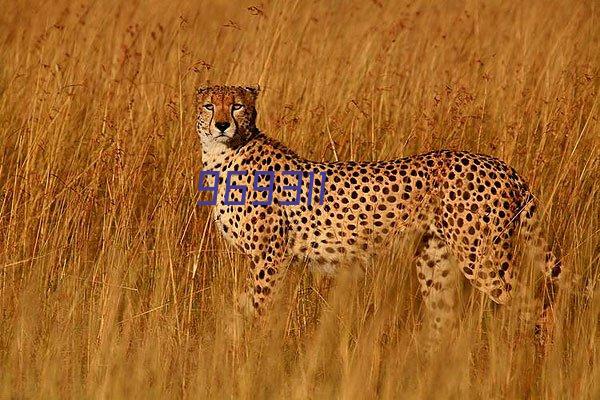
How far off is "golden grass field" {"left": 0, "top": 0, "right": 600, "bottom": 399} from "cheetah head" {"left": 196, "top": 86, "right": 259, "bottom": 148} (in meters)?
0.28

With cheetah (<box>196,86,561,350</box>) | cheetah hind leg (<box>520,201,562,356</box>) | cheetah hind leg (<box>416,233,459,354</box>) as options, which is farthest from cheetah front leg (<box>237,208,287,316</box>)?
cheetah hind leg (<box>520,201,562,356</box>)

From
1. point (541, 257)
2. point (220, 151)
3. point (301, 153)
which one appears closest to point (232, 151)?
point (220, 151)

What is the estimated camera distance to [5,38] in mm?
5797

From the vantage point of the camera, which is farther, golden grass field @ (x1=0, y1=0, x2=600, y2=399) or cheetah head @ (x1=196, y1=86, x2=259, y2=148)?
cheetah head @ (x1=196, y1=86, x2=259, y2=148)

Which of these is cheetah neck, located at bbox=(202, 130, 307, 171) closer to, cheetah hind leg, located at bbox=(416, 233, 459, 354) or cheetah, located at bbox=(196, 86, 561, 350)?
cheetah, located at bbox=(196, 86, 561, 350)

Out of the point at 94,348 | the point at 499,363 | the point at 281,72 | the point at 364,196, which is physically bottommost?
the point at 94,348

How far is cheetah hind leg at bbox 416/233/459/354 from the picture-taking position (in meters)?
3.88

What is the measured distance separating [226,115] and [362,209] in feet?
1.70

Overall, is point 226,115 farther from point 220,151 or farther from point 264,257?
Answer: point 264,257

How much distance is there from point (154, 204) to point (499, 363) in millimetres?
1705

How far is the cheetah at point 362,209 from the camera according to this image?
12.3 feet

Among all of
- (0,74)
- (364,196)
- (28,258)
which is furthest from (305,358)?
(0,74)

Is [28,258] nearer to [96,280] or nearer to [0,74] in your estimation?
[96,280]

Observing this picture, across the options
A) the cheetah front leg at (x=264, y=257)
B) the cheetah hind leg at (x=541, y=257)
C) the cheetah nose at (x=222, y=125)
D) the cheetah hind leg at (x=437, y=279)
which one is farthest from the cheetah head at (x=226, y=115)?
the cheetah hind leg at (x=541, y=257)
